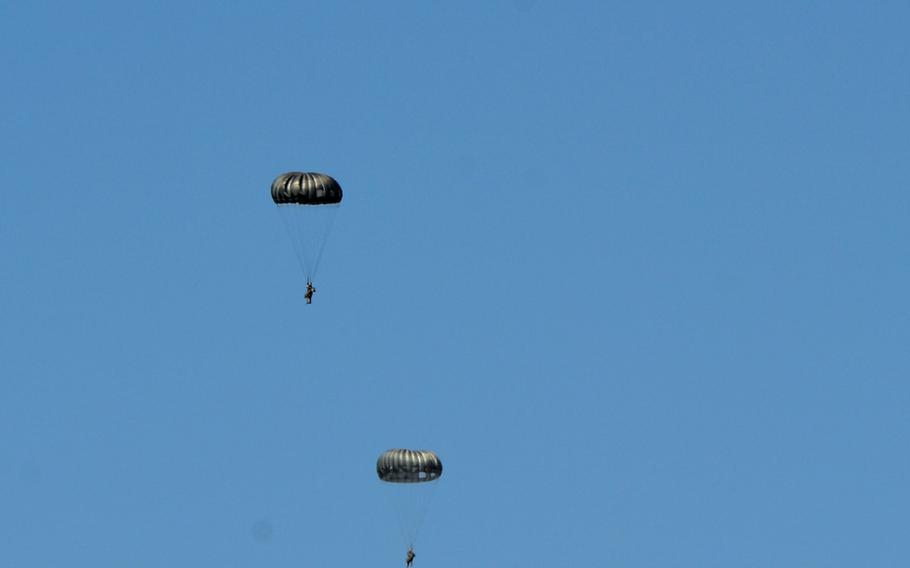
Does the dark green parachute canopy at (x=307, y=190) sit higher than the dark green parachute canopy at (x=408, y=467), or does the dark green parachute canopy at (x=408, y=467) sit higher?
the dark green parachute canopy at (x=307, y=190)

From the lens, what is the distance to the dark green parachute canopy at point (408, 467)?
168m

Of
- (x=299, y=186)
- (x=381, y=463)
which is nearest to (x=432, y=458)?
(x=381, y=463)

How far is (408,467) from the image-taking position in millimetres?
167750

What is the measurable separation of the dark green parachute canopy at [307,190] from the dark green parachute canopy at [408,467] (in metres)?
11.9

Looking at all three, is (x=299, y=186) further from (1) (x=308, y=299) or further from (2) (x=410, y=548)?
(2) (x=410, y=548)

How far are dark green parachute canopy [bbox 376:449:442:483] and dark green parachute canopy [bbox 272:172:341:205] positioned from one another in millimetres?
11871

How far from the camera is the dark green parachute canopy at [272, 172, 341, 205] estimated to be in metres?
166

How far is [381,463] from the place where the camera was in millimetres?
168875

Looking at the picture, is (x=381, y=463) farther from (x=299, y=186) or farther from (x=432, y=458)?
(x=299, y=186)

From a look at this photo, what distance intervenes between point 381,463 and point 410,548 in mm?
4062

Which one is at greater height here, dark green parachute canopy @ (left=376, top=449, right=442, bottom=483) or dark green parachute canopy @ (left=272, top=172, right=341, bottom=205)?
dark green parachute canopy @ (left=272, top=172, right=341, bottom=205)

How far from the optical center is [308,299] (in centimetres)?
16662

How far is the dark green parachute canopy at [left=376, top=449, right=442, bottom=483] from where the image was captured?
16788 cm

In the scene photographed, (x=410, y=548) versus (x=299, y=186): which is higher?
(x=299, y=186)
